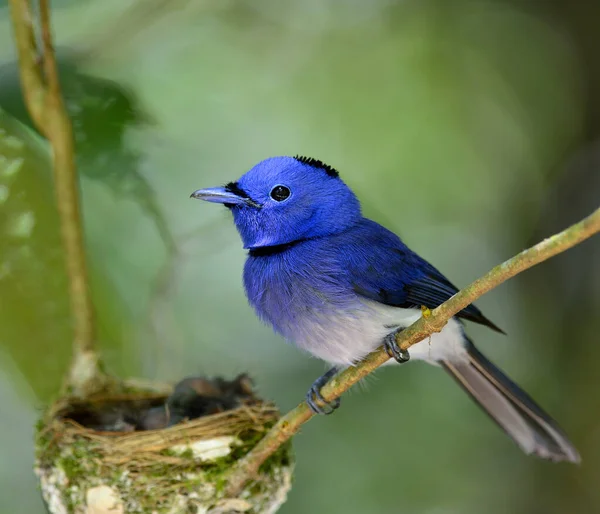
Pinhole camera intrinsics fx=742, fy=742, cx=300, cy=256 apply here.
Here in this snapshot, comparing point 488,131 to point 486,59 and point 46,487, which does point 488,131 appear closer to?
point 486,59

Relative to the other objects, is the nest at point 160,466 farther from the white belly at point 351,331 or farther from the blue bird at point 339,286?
the white belly at point 351,331

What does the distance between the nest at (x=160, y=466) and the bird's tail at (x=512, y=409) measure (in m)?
0.89

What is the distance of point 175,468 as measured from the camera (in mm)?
2971

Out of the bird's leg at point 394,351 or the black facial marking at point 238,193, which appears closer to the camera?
the bird's leg at point 394,351

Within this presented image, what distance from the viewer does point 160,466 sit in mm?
2965

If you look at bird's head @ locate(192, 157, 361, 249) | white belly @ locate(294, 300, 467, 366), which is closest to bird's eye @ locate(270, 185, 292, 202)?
bird's head @ locate(192, 157, 361, 249)

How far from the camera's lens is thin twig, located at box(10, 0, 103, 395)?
10.3ft

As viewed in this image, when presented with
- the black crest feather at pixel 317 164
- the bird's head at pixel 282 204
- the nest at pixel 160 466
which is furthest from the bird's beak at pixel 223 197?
the nest at pixel 160 466

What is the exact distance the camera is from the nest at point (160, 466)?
2912mm

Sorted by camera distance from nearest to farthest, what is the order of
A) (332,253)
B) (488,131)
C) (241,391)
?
(332,253) < (241,391) < (488,131)

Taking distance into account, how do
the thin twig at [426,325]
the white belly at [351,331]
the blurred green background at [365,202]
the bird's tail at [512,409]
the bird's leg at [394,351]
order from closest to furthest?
the thin twig at [426,325] < the bird's leg at [394,351] < the white belly at [351,331] < the bird's tail at [512,409] < the blurred green background at [365,202]

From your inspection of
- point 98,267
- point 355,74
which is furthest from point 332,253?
point 355,74

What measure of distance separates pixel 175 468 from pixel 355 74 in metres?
3.60

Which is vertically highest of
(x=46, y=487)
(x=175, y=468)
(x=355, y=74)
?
(x=355, y=74)
